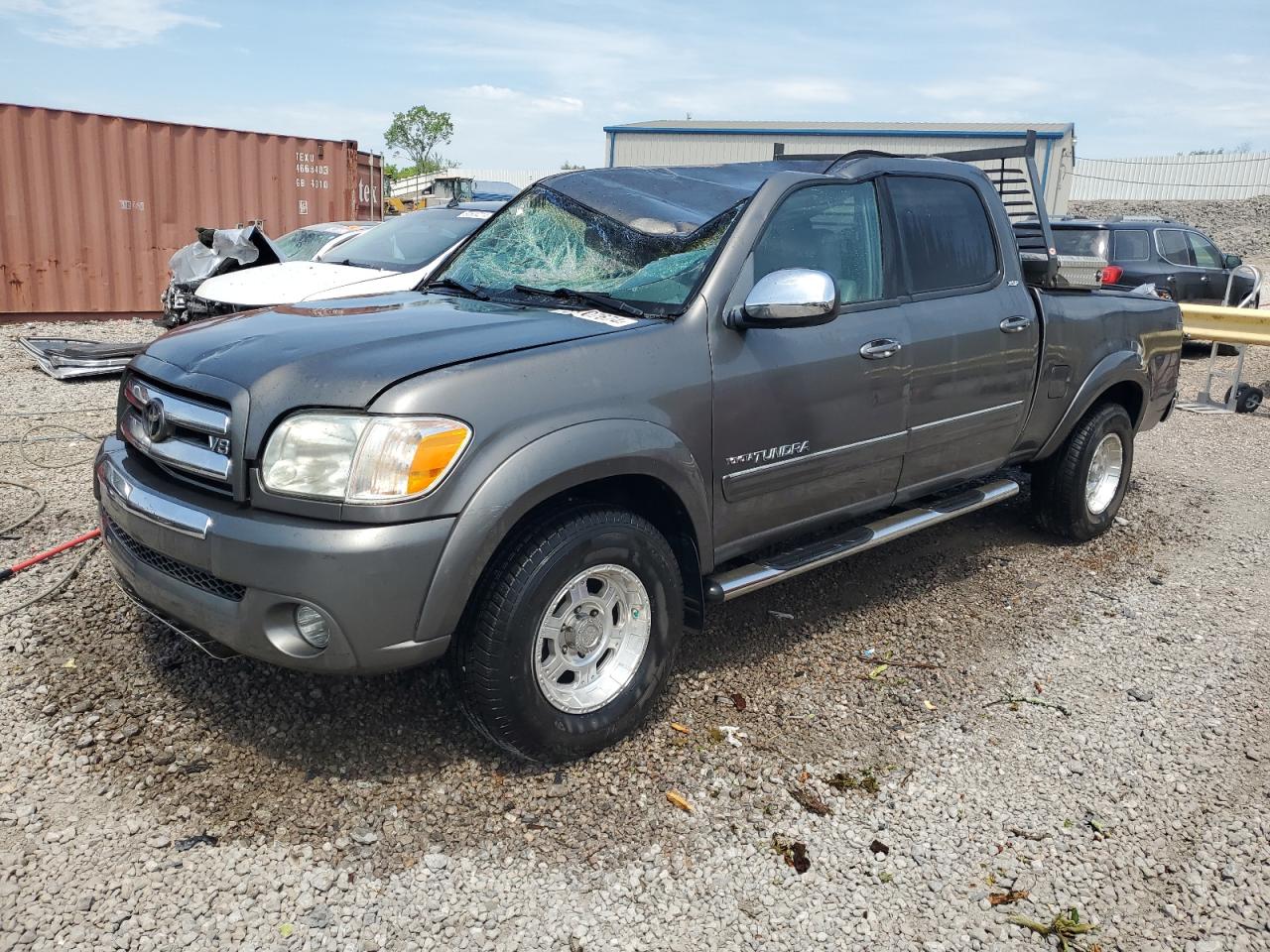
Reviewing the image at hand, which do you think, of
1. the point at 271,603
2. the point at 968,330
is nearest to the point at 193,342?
the point at 271,603

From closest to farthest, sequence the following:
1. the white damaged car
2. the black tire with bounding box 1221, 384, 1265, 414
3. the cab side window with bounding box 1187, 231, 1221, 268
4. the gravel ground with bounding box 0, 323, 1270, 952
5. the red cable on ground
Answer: the gravel ground with bounding box 0, 323, 1270, 952 → the red cable on ground → the white damaged car → the black tire with bounding box 1221, 384, 1265, 414 → the cab side window with bounding box 1187, 231, 1221, 268

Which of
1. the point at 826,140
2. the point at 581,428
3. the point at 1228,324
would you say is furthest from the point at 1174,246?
the point at 826,140

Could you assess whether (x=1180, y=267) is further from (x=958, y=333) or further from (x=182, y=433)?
(x=182, y=433)

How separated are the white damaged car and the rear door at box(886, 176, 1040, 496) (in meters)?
3.76

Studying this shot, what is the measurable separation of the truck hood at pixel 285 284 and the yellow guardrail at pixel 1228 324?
792 centimetres

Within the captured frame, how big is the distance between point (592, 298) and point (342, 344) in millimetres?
938

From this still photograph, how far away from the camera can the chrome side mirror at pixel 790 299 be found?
3217 millimetres

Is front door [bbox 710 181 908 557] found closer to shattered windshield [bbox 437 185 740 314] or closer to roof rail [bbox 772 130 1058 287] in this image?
shattered windshield [bbox 437 185 740 314]

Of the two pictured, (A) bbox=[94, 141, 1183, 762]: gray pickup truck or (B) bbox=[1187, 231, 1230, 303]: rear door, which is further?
(B) bbox=[1187, 231, 1230, 303]: rear door

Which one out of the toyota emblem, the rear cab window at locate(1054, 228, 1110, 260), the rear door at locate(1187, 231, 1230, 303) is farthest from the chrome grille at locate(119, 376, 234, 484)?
the rear door at locate(1187, 231, 1230, 303)

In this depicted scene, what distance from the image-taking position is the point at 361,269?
26.0 ft

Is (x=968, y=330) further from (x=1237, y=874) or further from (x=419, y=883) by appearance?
(x=419, y=883)

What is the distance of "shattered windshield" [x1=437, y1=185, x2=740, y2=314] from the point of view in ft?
11.3

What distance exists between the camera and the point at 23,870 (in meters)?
2.54
